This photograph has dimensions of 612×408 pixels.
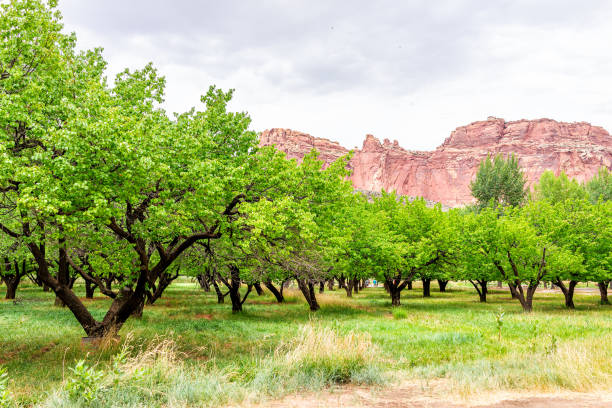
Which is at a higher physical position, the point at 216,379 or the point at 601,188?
the point at 601,188

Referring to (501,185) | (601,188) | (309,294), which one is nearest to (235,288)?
(309,294)

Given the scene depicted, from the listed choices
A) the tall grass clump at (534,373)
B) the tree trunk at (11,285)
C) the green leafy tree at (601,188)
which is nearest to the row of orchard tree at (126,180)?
the tall grass clump at (534,373)

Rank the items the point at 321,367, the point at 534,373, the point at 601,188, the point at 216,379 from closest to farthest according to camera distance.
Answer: the point at 216,379 → the point at 534,373 → the point at 321,367 → the point at 601,188

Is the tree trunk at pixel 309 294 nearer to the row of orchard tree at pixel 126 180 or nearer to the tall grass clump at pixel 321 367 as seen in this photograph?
the row of orchard tree at pixel 126 180

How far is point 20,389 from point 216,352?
558cm

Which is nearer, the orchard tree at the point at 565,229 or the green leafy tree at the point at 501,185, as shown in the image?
the orchard tree at the point at 565,229

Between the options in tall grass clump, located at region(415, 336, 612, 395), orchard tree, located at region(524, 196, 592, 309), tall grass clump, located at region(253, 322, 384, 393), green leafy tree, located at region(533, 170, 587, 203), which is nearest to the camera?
tall grass clump, located at region(415, 336, 612, 395)

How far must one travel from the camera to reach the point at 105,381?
25.9ft

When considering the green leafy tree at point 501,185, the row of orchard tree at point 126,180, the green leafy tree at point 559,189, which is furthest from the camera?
the green leafy tree at point 501,185

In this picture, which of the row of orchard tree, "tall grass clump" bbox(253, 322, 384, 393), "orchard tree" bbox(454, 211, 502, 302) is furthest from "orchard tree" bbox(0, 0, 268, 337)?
"orchard tree" bbox(454, 211, 502, 302)

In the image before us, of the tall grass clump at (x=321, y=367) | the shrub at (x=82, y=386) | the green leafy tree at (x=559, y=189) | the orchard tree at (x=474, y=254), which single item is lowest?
the tall grass clump at (x=321, y=367)

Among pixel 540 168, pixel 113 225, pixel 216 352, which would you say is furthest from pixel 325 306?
pixel 540 168

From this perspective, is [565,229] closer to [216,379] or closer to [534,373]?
[534,373]

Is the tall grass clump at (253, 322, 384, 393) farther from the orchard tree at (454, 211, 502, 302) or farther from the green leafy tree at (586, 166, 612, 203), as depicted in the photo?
the green leafy tree at (586, 166, 612, 203)
